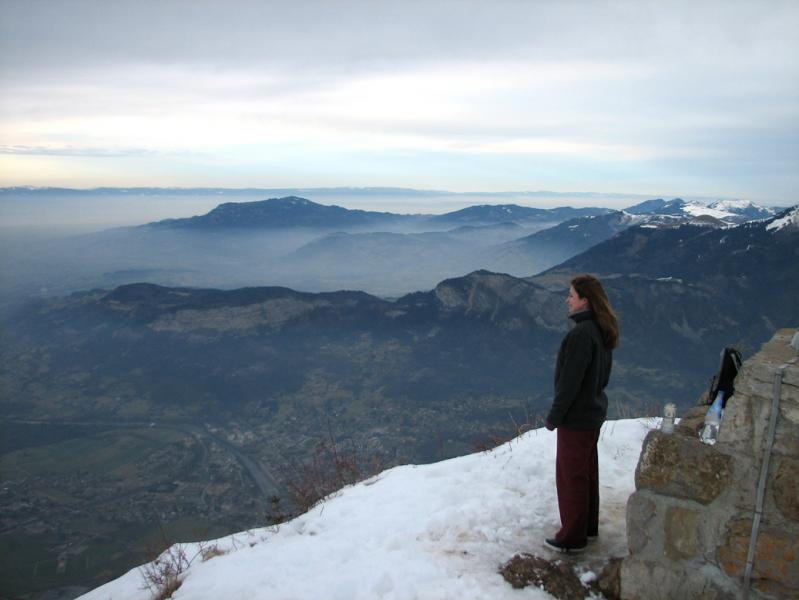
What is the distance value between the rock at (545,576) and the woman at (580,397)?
0.29m

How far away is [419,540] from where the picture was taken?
5625 mm

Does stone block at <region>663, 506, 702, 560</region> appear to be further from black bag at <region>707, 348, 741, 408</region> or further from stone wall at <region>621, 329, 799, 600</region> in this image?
black bag at <region>707, 348, 741, 408</region>

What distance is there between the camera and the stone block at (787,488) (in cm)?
357

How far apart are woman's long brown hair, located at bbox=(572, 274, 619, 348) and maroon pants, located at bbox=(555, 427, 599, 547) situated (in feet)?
2.85

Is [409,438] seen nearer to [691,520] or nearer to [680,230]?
[691,520]

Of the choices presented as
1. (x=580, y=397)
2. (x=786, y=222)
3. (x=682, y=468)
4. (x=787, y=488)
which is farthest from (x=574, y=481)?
(x=786, y=222)

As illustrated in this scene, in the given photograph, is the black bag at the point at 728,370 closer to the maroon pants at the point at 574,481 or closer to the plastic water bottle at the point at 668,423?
the plastic water bottle at the point at 668,423

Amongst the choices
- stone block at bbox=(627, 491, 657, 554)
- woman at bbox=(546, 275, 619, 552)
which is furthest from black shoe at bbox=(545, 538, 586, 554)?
stone block at bbox=(627, 491, 657, 554)

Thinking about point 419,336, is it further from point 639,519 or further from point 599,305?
point 639,519

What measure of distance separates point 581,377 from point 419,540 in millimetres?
2443

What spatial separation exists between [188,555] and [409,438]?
6888cm

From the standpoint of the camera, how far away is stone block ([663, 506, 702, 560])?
3.92 meters

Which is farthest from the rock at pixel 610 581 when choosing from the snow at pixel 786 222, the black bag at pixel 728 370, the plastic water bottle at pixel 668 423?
the snow at pixel 786 222

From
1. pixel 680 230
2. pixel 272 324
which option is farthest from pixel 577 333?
pixel 680 230
